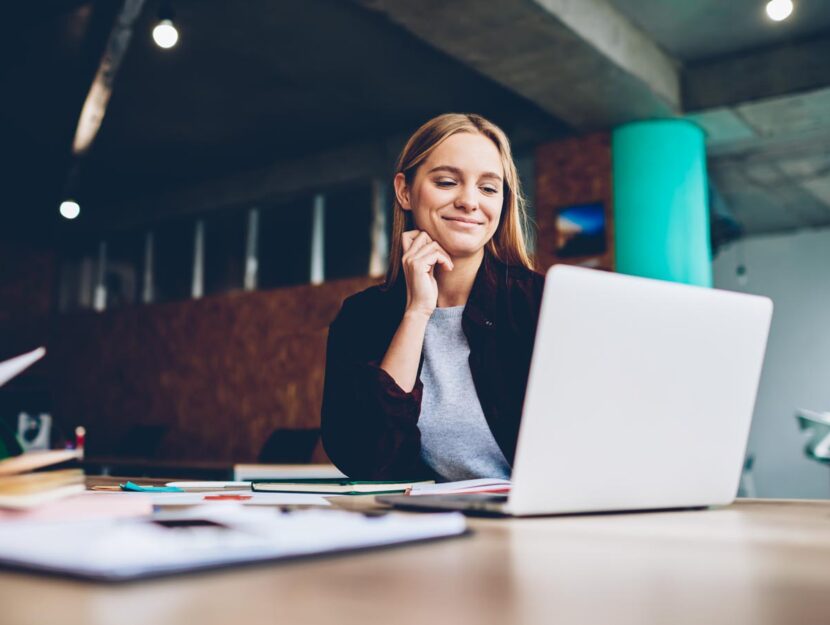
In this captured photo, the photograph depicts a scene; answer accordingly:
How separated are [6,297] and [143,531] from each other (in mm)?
10648

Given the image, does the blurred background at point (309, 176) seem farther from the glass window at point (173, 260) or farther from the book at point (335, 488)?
the book at point (335, 488)

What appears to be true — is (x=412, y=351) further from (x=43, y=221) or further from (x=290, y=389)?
(x=43, y=221)

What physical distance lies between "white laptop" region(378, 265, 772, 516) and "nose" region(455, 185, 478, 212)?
0.81 m

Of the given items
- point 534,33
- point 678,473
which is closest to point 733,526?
point 678,473

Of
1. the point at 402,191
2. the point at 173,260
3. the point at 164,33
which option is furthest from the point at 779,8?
the point at 173,260

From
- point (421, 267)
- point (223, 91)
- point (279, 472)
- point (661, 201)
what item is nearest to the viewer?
point (421, 267)

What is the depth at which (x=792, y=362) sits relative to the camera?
8961mm

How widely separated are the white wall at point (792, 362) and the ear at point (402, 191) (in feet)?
26.3

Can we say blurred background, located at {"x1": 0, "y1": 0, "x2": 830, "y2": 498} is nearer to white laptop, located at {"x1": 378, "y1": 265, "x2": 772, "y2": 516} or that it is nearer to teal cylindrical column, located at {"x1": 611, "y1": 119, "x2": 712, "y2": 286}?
teal cylindrical column, located at {"x1": 611, "y1": 119, "x2": 712, "y2": 286}

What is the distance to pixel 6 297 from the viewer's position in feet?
32.7

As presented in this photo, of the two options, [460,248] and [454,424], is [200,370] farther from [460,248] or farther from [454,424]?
[454,424]

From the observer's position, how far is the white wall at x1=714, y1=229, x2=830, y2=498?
348 inches

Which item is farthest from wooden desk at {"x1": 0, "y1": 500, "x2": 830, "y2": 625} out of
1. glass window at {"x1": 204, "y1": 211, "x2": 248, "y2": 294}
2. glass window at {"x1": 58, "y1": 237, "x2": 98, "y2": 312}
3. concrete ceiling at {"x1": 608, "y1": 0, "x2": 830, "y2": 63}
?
glass window at {"x1": 58, "y1": 237, "x2": 98, "y2": 312}

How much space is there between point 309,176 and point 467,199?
20.9 feet
